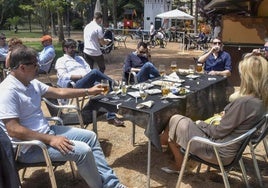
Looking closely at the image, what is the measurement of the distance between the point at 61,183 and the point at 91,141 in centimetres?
72

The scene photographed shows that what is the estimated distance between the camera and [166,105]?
341cm

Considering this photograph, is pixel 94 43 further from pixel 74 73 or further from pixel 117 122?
pixel 117 122

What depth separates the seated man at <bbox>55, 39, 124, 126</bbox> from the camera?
213 inches

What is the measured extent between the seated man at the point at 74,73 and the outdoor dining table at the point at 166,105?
1.22 m

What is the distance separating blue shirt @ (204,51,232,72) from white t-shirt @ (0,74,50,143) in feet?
11.1

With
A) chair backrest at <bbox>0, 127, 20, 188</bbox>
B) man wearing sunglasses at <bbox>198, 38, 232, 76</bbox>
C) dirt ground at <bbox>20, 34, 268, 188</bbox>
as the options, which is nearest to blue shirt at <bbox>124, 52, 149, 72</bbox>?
man wearing sunglasses at <bbox>198, 38, 232, 76</bbox>

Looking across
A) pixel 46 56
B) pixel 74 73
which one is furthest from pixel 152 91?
pixel 46 56

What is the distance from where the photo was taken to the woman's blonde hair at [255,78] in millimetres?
2864

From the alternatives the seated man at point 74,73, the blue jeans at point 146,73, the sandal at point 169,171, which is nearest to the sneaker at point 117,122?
the seated man at point 74,73

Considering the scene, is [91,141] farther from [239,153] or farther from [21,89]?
[239,153]

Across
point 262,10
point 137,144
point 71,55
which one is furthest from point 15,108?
point 262,10

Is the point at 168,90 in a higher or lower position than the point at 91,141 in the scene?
higher

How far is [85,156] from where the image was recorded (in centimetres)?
286

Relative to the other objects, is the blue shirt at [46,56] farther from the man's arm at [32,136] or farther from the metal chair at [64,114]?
the man's arm at [32,136]
